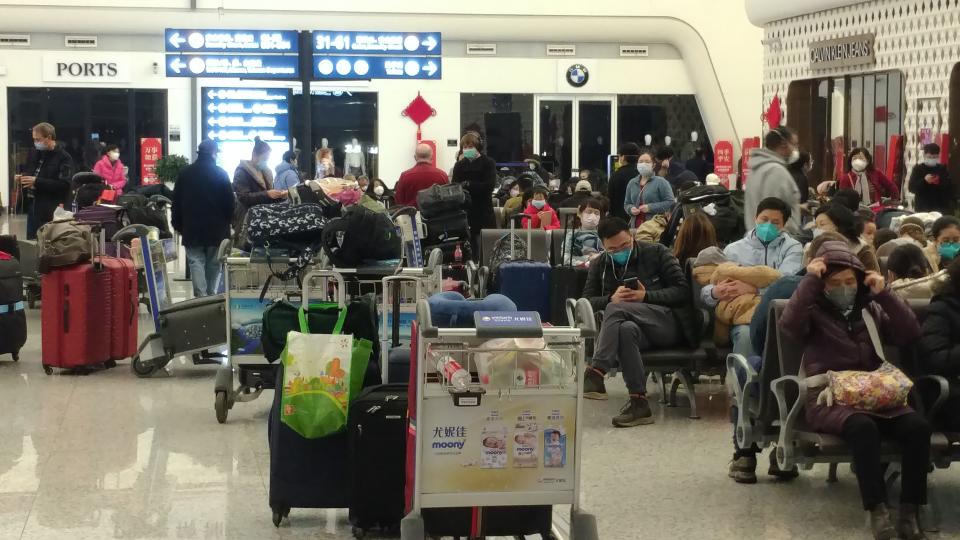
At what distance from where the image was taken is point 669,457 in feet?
24.7

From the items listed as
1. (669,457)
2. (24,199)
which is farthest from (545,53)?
(669,457)

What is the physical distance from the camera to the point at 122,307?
10664mm

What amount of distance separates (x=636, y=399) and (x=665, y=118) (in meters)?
20.3

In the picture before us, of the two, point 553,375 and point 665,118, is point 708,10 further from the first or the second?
point 553,375

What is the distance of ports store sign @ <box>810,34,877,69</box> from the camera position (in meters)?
18.7

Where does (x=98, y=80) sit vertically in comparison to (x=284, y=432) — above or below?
above

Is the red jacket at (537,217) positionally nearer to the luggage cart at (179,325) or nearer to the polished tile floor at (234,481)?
the luggage cart at (179,325)

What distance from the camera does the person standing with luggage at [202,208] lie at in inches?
512

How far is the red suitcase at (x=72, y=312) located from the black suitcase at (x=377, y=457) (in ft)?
16.9

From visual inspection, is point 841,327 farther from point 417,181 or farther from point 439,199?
point 417,181

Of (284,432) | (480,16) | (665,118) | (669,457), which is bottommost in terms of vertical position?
Answer: (669,457)

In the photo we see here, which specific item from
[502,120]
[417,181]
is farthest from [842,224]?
[502,120]

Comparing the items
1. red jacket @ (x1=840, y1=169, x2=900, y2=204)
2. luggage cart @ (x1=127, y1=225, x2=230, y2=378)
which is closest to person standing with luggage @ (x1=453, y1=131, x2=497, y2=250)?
luggage cart @ (x1=127, y1=225, x2=230, y2=378)

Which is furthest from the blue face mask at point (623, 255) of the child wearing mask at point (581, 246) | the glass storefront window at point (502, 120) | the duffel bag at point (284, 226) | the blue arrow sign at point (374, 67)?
the glass storefront window at point (502, 120)
